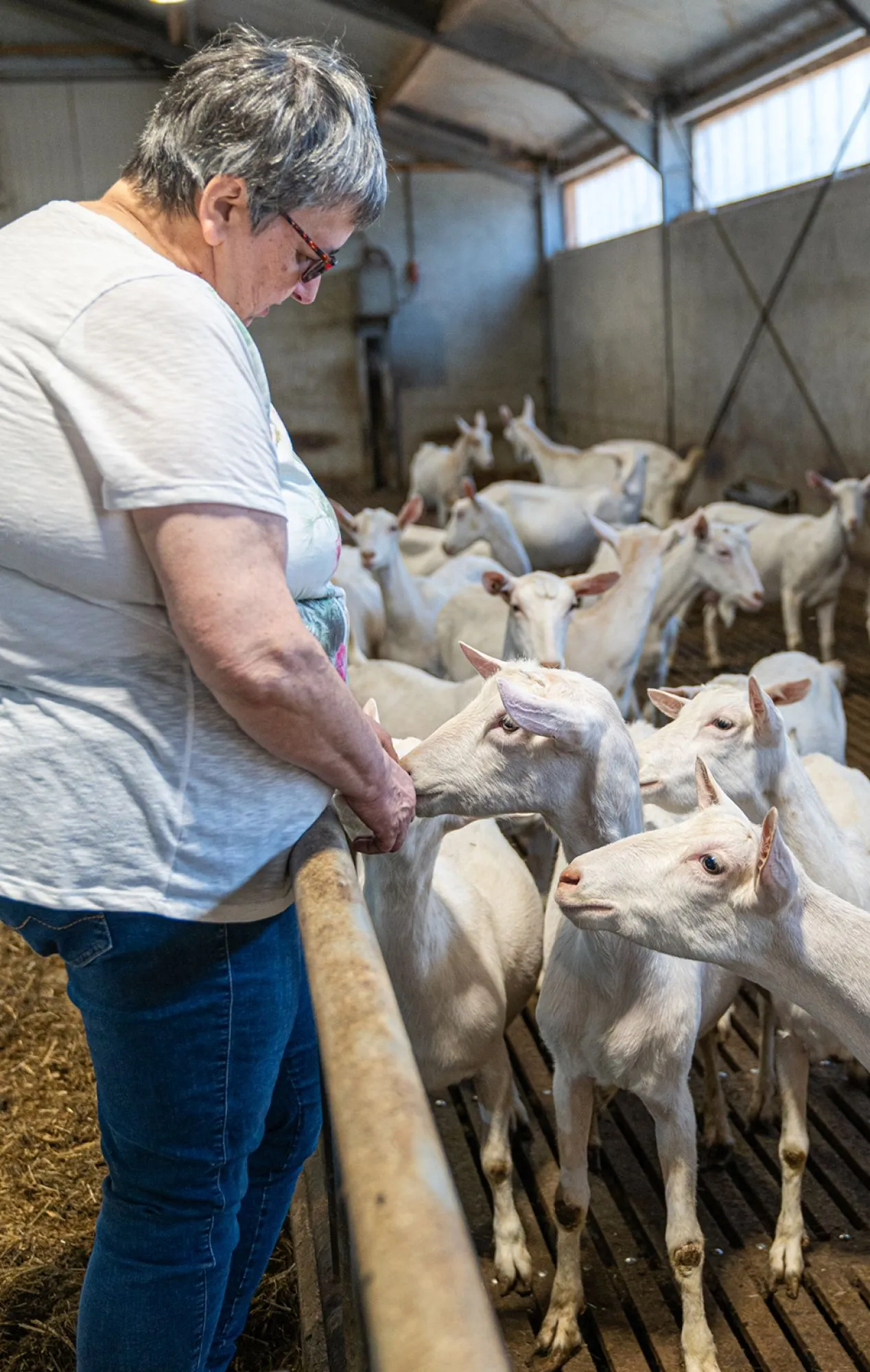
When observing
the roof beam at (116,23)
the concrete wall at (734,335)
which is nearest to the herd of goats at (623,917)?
the concrete wall at (734,335)

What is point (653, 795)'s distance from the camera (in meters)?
2.85

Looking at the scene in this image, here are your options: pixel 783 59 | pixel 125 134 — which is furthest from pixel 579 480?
pixel 125 134

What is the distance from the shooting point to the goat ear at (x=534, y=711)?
2.14 metres

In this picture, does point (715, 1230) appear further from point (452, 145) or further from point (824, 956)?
point (452, 145)

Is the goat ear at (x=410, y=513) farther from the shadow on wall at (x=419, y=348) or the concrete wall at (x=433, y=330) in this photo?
the shadow on wall at (x=419, y=348)

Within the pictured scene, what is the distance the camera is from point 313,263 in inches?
62.4

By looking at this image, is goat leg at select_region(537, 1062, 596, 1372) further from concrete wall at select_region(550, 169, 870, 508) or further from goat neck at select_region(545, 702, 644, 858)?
concrete wall at select_region(550, 169, 870, 508)

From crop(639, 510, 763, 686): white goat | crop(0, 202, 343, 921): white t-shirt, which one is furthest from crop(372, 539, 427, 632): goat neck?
crop(0, 202, 343, 921): white t-shirt

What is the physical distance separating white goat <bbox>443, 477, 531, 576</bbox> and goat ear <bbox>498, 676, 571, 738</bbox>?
5714 millimetres

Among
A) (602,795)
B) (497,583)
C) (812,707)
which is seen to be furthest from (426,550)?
(602,795)

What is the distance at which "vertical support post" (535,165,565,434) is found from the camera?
1681 centimetres

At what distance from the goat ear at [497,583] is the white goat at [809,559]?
127 inches

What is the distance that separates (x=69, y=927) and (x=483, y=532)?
22.1ft

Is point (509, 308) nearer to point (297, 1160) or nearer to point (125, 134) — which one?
point (125, 134)
